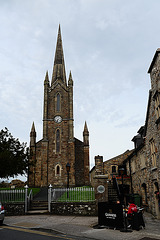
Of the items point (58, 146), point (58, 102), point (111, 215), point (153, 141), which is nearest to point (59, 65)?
point (58, 102)

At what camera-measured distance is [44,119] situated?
3628 centimetres

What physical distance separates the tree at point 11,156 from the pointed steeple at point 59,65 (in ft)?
74.9

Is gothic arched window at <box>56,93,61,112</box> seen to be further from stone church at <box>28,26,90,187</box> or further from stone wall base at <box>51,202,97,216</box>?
stone wall base at <box>51,202,97,216</box>

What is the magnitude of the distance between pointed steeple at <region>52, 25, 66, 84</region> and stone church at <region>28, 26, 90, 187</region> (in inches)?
55.6

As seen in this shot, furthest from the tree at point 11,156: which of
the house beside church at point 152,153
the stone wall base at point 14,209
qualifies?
the house beside church at point 152,153

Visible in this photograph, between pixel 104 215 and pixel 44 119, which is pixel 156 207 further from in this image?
pixel 44 119

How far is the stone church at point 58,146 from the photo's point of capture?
1324 inches

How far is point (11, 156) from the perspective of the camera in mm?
18547

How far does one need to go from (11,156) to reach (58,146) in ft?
56.1

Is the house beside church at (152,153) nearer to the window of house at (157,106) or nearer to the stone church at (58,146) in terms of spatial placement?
the window of house at (157,106)

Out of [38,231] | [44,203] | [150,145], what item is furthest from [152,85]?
[44,203]

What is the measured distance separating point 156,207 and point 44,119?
2660 cm

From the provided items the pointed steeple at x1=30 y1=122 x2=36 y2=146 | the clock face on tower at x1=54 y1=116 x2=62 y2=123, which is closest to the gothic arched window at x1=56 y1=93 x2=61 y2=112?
the clock face on tower at x1=54 y1=116 x2=62 y2=123

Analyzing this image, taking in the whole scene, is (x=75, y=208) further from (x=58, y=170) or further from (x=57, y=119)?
(x=57, y=119)
